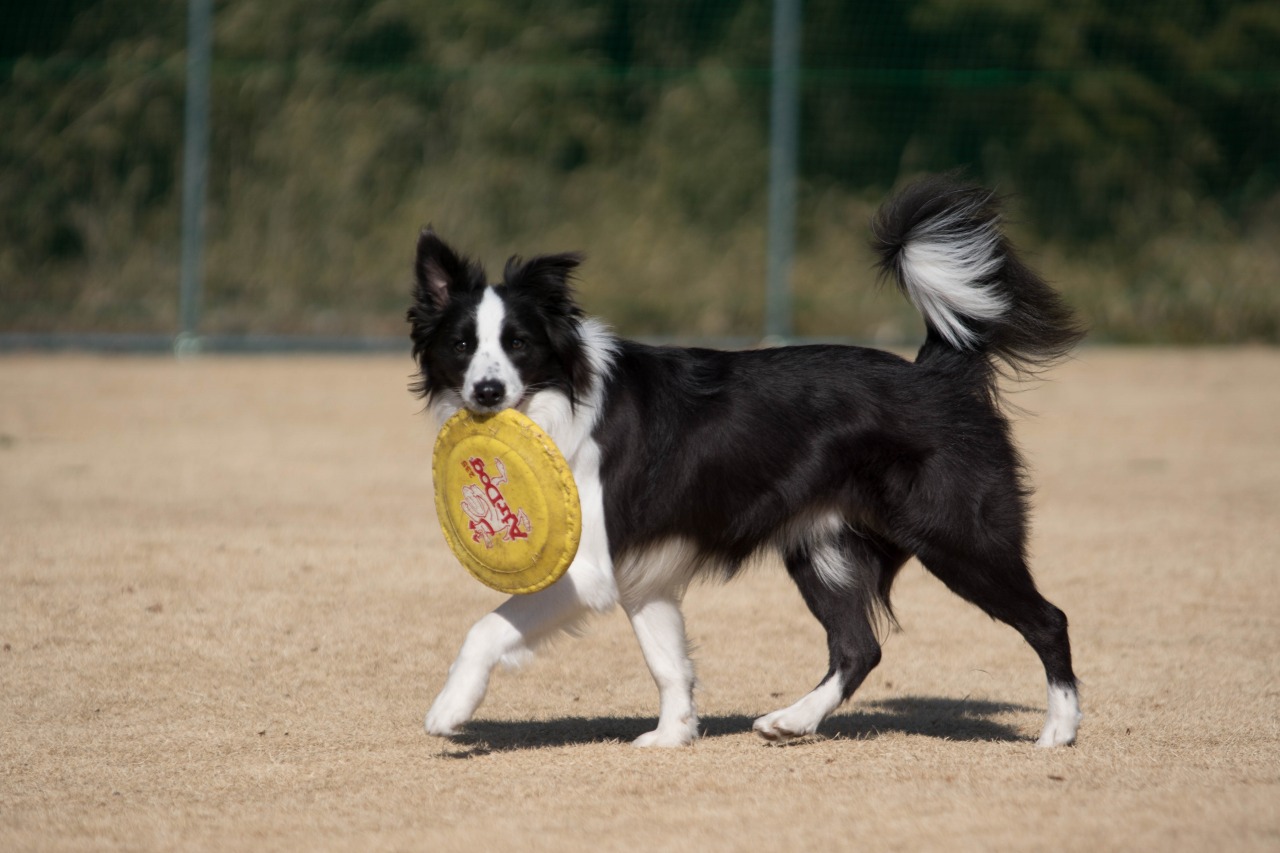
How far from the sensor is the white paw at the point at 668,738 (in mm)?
4906

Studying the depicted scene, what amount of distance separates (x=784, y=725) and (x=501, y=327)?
147cm

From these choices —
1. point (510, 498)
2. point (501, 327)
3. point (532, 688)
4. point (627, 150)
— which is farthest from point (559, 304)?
point (627, 150)

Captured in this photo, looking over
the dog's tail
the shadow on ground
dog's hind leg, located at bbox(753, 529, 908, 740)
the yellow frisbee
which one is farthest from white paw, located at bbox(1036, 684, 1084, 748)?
the yellow frisbee

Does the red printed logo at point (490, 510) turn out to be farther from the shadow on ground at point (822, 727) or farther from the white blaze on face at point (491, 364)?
the shadow on ground at point (822, 727)

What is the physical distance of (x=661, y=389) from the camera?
16.3 ft

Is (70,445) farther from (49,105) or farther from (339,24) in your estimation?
(339,24)

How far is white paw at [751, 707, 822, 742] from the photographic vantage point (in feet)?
16.1

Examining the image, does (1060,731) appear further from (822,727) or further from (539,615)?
(539,615)

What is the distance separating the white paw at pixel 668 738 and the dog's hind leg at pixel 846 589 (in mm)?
492

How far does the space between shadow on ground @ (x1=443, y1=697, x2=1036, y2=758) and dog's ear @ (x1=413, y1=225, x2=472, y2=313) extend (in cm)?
134

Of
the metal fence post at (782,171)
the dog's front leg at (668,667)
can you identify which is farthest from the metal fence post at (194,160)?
the dog's front leg at (668,667)

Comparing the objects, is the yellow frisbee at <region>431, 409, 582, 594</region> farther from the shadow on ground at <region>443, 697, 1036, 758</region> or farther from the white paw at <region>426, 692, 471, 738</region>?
the shadow on ground at <region>443, 697, 1036, 758</region>

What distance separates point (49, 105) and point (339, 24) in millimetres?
3035

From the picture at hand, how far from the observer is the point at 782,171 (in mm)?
15273
